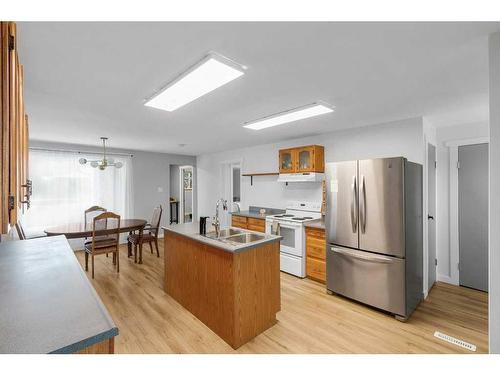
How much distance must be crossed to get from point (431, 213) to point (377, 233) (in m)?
1.31

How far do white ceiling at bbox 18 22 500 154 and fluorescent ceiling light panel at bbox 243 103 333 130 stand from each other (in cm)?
11

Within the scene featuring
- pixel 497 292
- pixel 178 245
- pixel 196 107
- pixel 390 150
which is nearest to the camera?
pixel 497 292

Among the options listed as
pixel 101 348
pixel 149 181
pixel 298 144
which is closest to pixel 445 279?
pixel 298 144

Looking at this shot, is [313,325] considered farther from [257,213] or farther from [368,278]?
[257,213]

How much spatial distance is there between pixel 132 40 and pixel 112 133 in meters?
2.97

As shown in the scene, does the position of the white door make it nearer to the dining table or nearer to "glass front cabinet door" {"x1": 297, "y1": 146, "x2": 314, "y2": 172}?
"glass front cabinet door" {"x1": 297, "y1": 146, "x2": 314, "y2": 172}

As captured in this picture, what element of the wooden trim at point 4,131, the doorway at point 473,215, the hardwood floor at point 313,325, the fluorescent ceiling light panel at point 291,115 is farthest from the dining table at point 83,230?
the doorway at point 473,215

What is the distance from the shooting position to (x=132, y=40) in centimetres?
138

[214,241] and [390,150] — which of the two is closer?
[214,241]

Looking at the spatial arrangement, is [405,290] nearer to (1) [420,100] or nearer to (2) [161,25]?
(1) [420,100]

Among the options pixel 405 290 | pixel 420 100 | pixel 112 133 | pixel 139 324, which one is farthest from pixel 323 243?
pixel 112 133

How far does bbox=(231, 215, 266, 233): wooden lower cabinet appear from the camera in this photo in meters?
4.31

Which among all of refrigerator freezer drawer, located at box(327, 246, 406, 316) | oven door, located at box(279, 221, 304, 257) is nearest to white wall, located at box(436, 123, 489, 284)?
refrigerator freezer drawer, located at box(327, 246, 406, 316)

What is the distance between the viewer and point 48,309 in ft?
3.18
